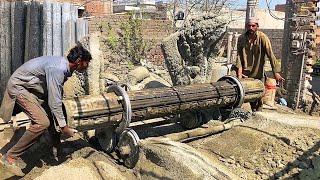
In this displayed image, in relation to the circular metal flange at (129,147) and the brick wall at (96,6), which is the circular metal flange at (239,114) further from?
the brick wall at (96,6)

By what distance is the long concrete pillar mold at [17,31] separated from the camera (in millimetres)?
6750

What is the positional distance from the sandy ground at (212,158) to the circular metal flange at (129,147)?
0.07 meters

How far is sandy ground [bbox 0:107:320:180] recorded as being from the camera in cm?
390

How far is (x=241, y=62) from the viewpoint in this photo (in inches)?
248

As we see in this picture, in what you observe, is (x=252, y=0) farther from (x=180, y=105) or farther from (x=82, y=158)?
(x=82, y=158)

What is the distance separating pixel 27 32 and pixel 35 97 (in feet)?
10.2

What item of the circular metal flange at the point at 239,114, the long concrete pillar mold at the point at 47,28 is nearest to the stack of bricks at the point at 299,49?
the circular metal flange at the point at 239,114

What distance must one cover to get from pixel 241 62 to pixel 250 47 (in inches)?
11.3

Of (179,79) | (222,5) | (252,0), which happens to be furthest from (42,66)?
(222,5)

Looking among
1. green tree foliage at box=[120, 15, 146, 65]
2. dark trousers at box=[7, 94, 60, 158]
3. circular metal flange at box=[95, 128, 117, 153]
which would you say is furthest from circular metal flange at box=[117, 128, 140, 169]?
green tree foliage at box=[120, 15, 146, 65]

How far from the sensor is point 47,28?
22.1 feet

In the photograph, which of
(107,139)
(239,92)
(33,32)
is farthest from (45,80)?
(33,32)

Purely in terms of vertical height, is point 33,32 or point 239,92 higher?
point 33,32

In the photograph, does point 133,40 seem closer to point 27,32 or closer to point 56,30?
point 56,30
